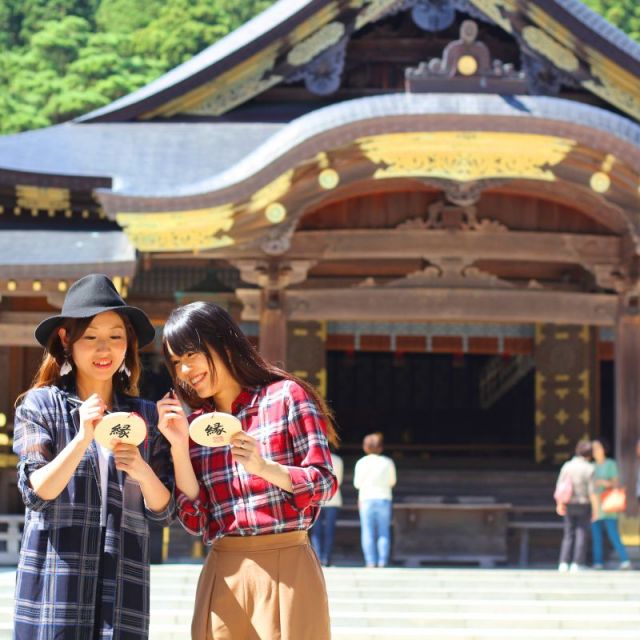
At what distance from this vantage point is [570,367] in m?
15.2

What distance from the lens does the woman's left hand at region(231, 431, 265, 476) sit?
321 cm

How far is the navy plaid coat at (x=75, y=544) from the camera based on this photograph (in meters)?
3.31

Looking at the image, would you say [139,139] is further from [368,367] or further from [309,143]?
[368,367]

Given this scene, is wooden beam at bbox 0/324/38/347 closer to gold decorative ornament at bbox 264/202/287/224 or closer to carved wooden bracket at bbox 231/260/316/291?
carved wooden bracket at bbox 231/260/316/291

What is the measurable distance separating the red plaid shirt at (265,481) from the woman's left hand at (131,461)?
171mm

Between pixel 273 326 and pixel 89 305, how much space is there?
7.96 meters

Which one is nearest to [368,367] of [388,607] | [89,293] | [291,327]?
[291,327]

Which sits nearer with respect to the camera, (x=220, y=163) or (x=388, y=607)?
(x=388, y=607)

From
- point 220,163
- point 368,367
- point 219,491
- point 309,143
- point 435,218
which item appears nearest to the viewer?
point 219,491

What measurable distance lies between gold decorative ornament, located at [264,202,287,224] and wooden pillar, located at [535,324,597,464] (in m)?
5.41

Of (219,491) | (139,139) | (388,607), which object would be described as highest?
(139,139)

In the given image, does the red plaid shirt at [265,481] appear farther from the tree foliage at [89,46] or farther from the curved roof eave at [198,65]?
the tree foliage at [89,46]

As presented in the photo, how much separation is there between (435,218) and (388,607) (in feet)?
13.4

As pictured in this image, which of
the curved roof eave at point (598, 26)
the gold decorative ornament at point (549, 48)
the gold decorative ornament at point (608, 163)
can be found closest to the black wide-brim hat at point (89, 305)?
the gold decorative ornament at point (608, 163)
